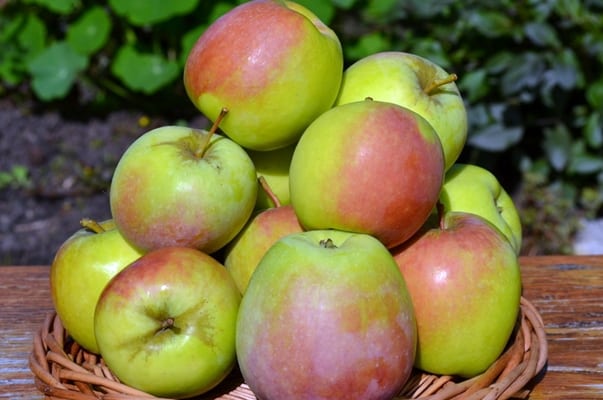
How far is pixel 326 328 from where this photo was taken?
995 mm

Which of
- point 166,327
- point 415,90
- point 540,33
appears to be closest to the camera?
point 166,327

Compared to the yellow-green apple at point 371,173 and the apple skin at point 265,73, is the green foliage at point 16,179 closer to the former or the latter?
the apple skin at point 265,73

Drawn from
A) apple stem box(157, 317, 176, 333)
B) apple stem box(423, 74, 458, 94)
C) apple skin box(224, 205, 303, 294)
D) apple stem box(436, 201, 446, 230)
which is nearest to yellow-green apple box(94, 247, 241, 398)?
apple stem box(157, 317, 176, 333)

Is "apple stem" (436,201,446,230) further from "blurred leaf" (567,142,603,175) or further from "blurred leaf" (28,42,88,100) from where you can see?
"blurred leaf" (28,42,88,100)

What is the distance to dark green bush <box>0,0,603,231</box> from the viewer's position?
8.33 feet

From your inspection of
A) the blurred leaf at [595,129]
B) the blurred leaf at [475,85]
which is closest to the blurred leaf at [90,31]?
the blurred leaf at [475,85]

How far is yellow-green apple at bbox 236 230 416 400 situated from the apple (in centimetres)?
17

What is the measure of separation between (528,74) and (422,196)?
151 centimetres

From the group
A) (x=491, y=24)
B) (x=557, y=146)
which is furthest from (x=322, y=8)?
(x=557, y=146)

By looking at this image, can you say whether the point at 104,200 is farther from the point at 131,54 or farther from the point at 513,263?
the point at 513,263

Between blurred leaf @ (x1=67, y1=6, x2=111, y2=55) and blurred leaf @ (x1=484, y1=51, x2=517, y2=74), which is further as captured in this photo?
blurred leaf @ (x1=67, y1=6, x2=111, y2=55)

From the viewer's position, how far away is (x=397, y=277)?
1074mm

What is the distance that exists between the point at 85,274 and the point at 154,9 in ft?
6.35

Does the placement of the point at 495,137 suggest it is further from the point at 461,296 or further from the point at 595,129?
the point at 461,296
